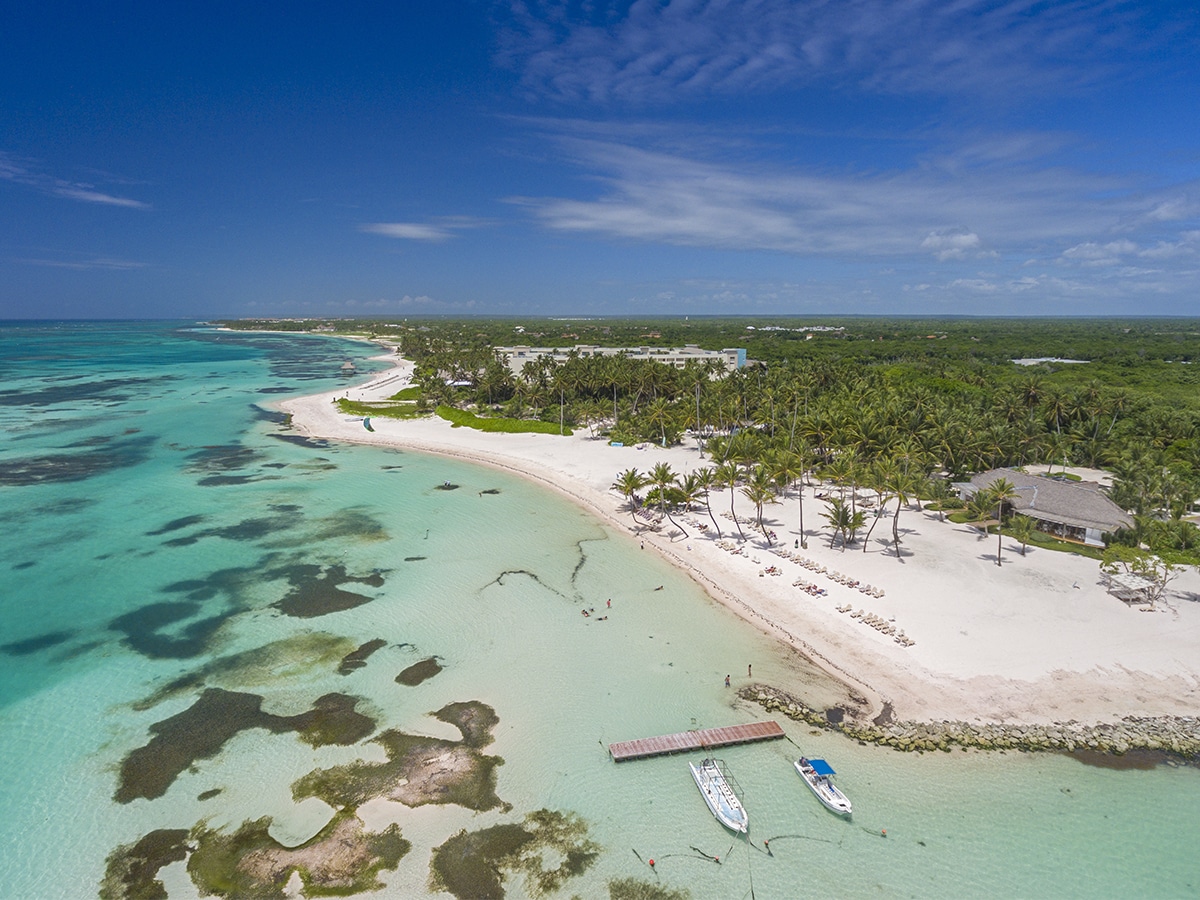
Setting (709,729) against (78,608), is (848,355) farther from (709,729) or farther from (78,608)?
(78,608)

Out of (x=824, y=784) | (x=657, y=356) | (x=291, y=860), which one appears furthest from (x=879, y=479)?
(x=657, y=356)

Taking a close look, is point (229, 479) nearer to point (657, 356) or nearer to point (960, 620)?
point (960, 620)

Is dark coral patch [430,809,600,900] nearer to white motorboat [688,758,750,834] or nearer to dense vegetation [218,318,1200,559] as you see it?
white motorboat [688,758,750,834]

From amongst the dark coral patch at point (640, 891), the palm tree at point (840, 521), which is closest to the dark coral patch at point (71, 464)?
the dark coral patch at point (640, 891)

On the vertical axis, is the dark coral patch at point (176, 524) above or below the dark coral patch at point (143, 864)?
above

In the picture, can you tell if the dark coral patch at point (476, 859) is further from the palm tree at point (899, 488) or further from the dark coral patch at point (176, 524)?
the dark coral patch at point (176, 524)

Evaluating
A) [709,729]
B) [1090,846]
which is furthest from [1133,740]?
[709,729]
